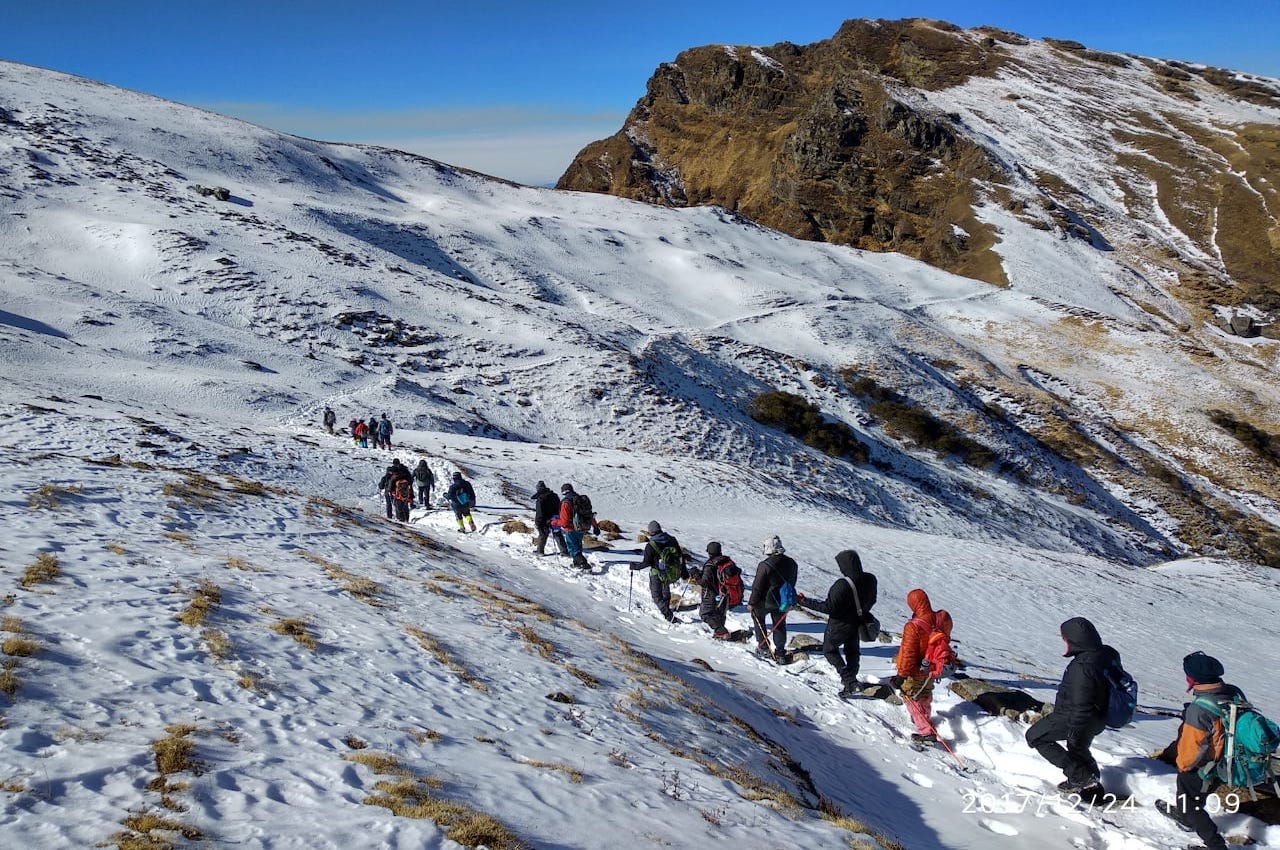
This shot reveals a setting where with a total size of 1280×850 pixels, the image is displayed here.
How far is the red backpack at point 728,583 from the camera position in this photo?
12661mm

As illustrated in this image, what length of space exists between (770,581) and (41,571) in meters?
9.87

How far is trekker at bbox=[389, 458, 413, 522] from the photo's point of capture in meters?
20.8

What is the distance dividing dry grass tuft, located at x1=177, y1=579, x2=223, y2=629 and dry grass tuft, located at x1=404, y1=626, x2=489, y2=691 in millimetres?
2463

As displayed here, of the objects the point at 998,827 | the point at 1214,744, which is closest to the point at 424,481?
the point at 998,827

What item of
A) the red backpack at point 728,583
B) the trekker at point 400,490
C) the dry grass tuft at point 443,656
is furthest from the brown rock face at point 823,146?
the dry grass tuft at point 443,656

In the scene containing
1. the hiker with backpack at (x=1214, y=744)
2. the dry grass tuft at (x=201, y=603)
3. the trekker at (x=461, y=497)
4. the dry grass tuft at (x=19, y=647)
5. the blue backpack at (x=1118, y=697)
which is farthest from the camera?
the trekker at (x=461, y=497)

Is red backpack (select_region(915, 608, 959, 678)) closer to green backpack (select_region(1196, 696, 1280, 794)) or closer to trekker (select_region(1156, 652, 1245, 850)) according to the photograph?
trekker (select_region(1156, 652, 1245, 850))

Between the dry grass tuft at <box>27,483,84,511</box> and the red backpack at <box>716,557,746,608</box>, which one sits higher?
the red backpack at <box>716,557,746,608</box>

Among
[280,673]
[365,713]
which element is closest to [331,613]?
[280,673]

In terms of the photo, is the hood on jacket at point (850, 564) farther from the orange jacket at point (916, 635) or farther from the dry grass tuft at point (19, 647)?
the dry grass tuft at point (19, 647)

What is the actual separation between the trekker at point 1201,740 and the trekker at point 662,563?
8071mm

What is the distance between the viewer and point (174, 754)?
541cm

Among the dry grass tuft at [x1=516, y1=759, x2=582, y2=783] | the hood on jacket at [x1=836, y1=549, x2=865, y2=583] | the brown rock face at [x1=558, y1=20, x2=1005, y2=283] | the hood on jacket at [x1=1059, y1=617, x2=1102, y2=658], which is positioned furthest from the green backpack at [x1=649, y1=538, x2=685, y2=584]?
the brown rock face at [x1=558, y1=20, x2=1005, y2=283]

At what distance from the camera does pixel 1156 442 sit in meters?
48.2
